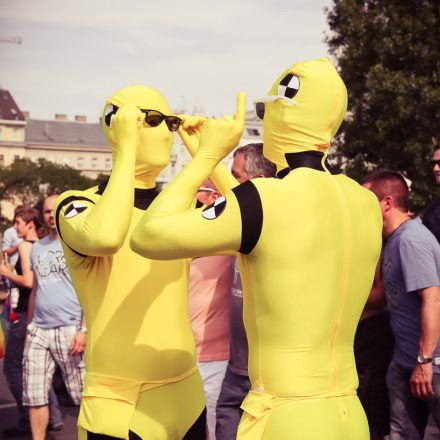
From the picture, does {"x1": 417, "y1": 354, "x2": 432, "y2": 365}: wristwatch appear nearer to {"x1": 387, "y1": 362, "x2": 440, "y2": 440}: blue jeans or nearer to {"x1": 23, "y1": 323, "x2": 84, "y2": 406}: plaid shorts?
{"x1": 387, "y1": 362, "x2": 440, "y2": 440}: blue jeans

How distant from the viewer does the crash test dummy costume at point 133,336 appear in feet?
11.4

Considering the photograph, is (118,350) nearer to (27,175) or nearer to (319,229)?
(319,229)

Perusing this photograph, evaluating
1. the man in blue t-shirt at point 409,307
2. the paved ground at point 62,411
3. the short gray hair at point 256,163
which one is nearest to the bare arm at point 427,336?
the man in blue t-shirt at point 409,307

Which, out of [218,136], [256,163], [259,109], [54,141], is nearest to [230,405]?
[256,163]

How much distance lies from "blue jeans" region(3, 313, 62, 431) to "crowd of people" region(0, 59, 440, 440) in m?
2.67

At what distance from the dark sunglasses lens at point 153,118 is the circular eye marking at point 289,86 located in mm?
809

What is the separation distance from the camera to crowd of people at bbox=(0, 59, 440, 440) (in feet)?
9.40

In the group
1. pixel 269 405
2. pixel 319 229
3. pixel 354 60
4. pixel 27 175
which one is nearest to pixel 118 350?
pixel 269 405

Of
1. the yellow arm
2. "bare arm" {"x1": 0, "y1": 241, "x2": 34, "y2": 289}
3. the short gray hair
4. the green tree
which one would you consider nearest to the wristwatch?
the short gray hair

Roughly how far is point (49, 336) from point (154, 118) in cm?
Answer: 304

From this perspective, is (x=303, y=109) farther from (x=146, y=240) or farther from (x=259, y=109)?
(x=146, y=240)

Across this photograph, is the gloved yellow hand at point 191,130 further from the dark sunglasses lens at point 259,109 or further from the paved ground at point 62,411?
the paved ground at point 62,411

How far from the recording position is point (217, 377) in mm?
5336

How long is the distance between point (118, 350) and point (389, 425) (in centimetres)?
235
